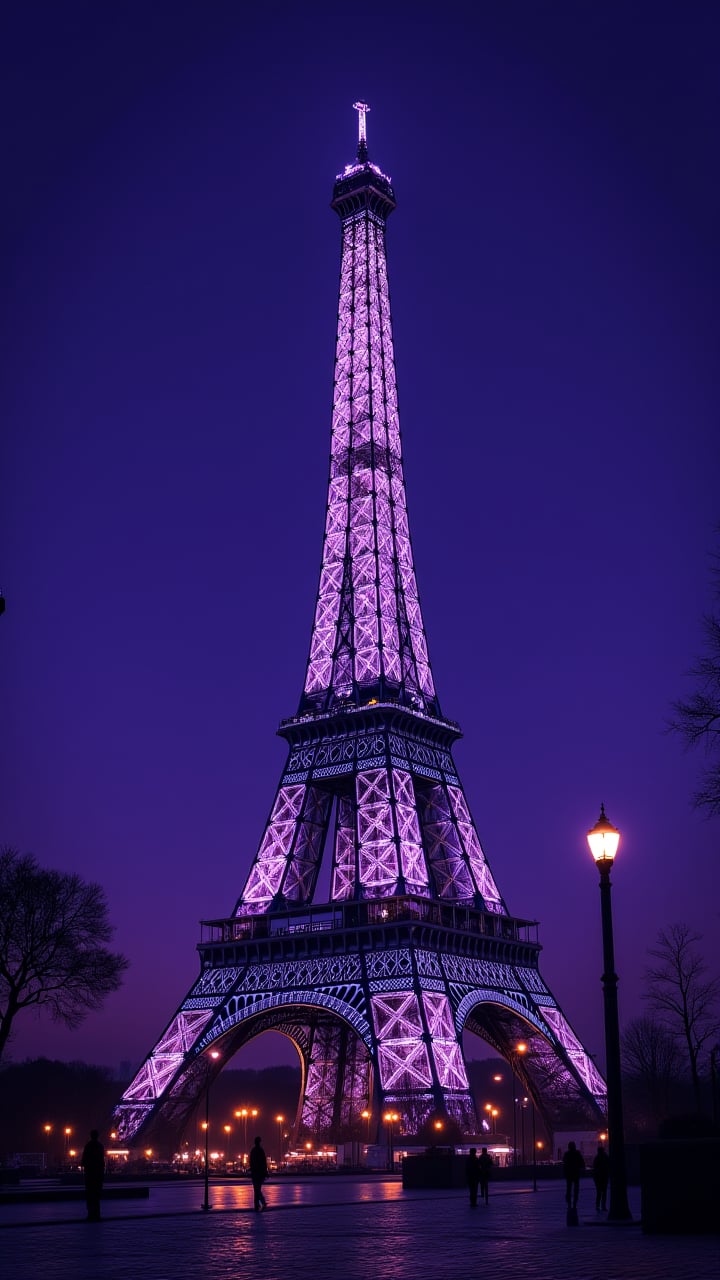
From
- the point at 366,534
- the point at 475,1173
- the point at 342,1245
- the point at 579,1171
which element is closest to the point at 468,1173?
the point at 475,1173

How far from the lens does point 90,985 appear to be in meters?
68.3

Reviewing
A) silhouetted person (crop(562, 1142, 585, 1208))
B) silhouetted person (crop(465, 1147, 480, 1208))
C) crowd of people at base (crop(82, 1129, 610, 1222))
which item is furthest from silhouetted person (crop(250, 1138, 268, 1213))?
silhouetted person (crop(562, 1142, 585, 1208))

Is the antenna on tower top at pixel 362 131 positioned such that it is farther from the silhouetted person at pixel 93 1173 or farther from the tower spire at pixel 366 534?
the silhouetted person at pixel 93 1173

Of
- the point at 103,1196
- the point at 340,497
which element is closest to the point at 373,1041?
the point at 103,1196

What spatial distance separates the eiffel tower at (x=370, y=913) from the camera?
8025 cm

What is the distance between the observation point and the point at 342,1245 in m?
22.7

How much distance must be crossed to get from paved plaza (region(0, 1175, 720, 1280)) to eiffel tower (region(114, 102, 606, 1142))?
134ft

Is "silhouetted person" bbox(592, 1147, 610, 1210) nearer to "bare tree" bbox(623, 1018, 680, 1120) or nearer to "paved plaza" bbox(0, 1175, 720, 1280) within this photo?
"paved plaza" bbox(0, 1175, 720, 1280)

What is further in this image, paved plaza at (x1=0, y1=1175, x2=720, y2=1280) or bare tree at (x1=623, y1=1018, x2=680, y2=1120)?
bare tree at (x1=623, y1=1018, x2=680, y2=1120)

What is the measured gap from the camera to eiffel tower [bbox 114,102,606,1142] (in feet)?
263

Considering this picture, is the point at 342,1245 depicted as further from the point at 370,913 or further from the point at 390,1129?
the point at 370,913

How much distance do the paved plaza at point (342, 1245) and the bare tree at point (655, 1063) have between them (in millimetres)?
74487

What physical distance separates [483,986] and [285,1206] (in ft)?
165

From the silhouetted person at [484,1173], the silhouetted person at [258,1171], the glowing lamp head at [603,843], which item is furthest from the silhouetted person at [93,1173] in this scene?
the glowing lamp head at [603,843]
